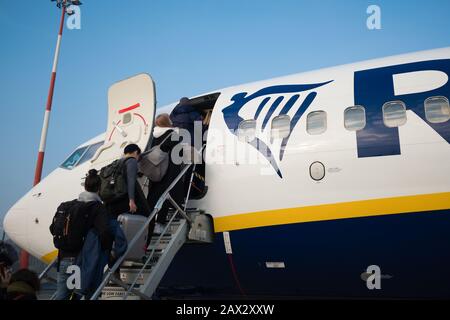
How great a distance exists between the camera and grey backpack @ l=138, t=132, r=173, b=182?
6.34 metres

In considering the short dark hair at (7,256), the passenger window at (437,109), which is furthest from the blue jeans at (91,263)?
the passenger window at (437,109)

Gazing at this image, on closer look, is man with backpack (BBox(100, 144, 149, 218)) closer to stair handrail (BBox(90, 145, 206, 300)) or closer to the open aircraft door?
stair handrail (BBox(90, 145, 206, 300))

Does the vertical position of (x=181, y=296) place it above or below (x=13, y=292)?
below

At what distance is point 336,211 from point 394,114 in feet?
5.76

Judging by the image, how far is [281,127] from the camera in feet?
23.5

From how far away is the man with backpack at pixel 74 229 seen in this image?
466cm

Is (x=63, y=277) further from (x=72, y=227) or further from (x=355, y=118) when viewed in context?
(x=355, y=118)

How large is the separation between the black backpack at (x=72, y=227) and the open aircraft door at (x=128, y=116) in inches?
78.2

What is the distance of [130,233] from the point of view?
549 centimetres

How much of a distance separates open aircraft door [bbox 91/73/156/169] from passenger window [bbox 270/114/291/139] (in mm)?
2116

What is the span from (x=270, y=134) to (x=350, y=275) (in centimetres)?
267

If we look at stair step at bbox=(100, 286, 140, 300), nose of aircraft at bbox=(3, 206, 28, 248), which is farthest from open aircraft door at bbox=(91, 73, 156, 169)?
nose of aircraft at bbox=(3, 206, 28, 248)
